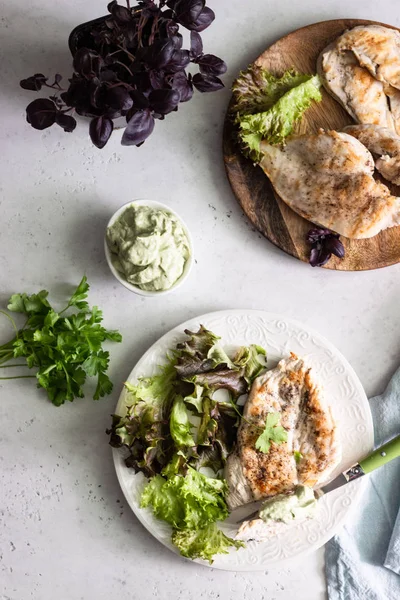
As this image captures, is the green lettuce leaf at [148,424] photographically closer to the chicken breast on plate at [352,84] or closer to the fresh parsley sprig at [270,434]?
the fresh parsley sprig at [270,434]

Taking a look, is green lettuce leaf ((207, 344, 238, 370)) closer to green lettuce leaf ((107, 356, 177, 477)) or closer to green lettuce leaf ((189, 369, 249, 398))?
green lettuce leaf ((189, 369, 249, 398))

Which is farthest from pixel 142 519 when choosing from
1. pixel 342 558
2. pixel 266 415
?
pixel 342 558

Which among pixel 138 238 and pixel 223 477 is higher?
pixel 138 238

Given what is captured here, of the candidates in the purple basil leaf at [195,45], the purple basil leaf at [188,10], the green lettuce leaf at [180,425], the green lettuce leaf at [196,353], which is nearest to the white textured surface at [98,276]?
the green lettuce leaf at [196,353]

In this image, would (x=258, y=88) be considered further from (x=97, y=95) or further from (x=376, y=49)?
(x=97, y=95)

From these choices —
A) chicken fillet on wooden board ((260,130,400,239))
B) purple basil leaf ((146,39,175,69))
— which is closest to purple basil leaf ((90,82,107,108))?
purple basil leaf ((146,39,175,69))

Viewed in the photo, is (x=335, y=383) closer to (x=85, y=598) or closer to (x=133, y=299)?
(x=133, y=299)

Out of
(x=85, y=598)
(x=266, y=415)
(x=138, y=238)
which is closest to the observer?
(x=138, y=238)
